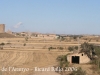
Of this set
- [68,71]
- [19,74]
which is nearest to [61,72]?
[68,71]

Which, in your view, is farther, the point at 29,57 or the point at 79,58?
the point at 29,57

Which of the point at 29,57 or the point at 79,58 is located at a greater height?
the point at 79,58

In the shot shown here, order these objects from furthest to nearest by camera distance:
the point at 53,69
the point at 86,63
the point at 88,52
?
1. the point at 88,52
2. the point at 86,63
3. the point at 53,69

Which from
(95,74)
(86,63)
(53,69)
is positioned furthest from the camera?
(86,63)

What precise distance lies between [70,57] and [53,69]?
3385 millimetres

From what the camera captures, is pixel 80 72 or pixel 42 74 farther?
pixel 42 74

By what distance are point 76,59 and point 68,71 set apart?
5.44 meters

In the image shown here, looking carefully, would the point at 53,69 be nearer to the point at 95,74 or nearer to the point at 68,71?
the point at 68,71

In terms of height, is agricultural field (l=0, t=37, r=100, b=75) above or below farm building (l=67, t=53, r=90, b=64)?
below

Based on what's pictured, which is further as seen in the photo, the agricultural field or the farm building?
the agricultural field

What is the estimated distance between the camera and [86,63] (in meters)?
25.0

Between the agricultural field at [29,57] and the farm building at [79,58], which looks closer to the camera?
the farm building at [79,58]

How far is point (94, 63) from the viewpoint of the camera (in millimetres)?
23500

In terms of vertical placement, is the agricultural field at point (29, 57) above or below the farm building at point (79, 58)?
below
